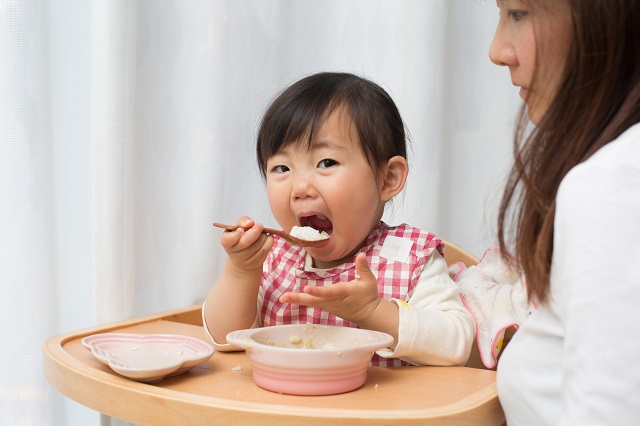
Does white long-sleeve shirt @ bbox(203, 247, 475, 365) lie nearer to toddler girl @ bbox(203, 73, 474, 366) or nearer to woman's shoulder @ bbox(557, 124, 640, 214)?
toddler girl @ bbox(203, 73, 474, 366)

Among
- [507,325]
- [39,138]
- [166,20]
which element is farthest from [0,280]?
[507,325]

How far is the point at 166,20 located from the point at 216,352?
1.82 ft

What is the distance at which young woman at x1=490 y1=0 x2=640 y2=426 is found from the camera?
0.60 metres

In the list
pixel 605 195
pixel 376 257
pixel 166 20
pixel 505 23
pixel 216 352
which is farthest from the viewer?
pixel 166 20

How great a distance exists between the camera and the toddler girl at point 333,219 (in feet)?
3.46

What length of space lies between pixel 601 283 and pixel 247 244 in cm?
50

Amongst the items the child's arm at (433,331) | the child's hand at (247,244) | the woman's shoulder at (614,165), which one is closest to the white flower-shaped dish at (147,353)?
the child's hand at (247,244)

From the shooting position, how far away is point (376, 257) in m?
1.12

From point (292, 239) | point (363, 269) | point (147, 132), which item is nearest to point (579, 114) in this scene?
point (363, 269)

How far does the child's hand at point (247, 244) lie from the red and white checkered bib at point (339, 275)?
10 cm

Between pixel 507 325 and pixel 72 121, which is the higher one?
pixel 72 121

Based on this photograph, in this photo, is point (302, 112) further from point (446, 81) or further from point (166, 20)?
point (446, 81)

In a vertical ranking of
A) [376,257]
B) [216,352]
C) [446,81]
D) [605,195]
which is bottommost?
[216,352]

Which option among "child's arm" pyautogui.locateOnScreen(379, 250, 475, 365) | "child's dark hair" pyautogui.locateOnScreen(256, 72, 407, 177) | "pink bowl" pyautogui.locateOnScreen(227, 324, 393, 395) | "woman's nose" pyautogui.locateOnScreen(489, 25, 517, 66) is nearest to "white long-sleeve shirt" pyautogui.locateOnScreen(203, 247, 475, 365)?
"child's arm" pyautogui.locateOnScreen(379, 250, 475, 365)
